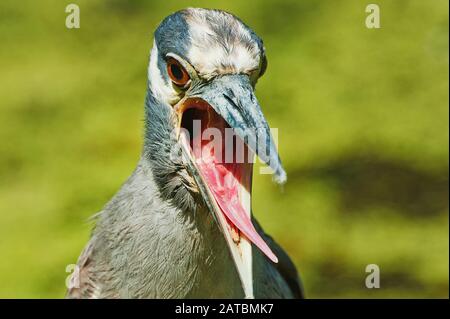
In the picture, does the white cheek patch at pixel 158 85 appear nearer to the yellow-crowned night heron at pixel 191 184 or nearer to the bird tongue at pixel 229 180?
the yellow-crowned night heron at pixel 191 184

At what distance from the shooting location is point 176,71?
2613 mm

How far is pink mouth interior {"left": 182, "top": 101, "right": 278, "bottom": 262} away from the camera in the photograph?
8.05 feet

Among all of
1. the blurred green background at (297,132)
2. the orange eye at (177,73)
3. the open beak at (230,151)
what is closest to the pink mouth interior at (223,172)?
the open beak at (230,151)

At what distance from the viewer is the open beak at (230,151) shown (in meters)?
2.41

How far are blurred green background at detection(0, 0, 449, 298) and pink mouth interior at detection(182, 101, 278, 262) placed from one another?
80.8 inches

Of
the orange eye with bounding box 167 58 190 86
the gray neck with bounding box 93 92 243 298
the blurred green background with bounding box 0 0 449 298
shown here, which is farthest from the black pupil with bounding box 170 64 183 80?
the blurred green background with bounding box 0 0 449 298

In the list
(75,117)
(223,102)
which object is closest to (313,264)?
(75,117)

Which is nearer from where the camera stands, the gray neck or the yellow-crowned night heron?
the yellow-crowned night heron

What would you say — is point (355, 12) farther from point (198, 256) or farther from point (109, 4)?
point (198, 256)

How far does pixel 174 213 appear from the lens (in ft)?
A: 8.89

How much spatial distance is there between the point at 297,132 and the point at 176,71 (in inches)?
106

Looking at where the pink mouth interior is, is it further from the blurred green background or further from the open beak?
the blurred green background

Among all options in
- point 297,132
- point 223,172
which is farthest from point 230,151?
point 297,132

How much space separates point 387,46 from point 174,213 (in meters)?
3.55
